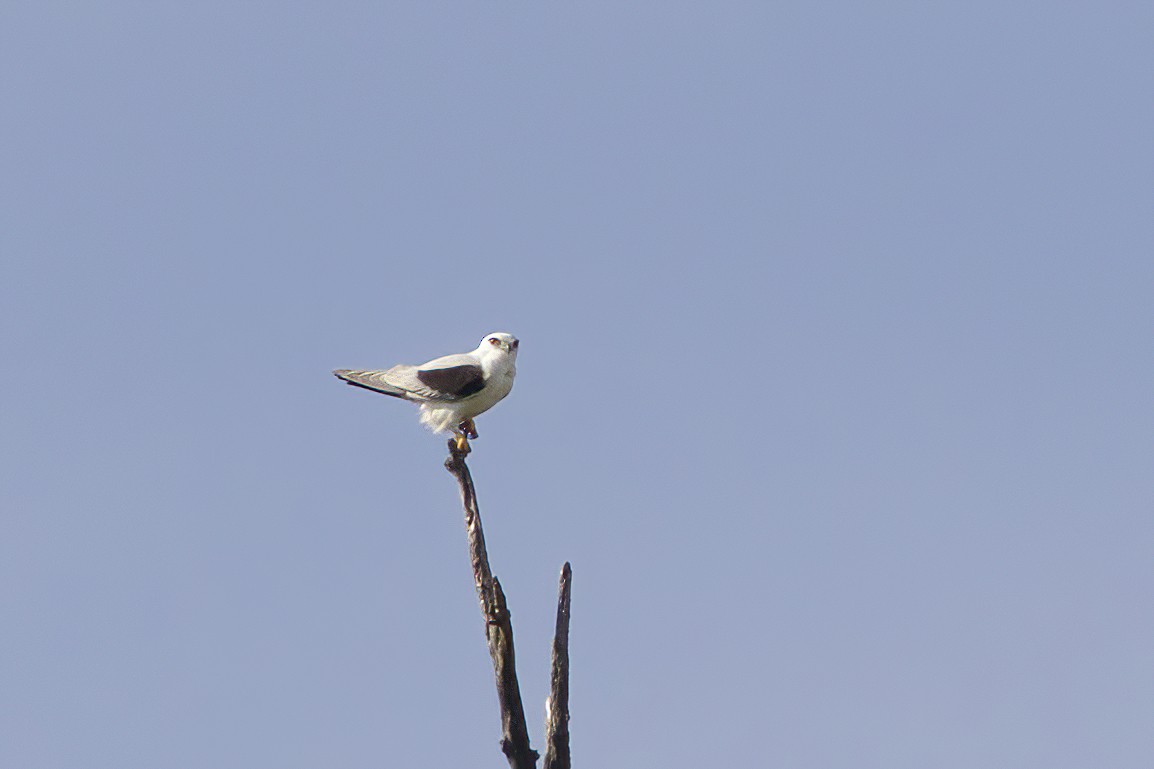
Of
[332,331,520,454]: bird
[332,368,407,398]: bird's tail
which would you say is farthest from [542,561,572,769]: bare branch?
[332,368,407,398]: bird's tail

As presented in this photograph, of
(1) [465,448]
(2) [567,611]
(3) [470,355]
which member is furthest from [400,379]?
(2) [567,611]

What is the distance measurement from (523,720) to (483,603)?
107cm

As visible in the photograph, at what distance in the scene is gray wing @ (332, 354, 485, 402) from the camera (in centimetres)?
1528

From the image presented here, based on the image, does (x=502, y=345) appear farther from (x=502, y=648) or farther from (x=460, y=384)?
(x=502, y=648)

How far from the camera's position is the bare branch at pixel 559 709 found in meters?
12.3

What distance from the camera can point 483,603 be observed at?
12867 millimetres

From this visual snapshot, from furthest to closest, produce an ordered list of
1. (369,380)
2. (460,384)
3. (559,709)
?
(369,380)
(460,384)
(559,709)

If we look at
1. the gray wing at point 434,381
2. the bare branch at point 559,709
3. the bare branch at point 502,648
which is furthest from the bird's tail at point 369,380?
the bare branch at point 559,709

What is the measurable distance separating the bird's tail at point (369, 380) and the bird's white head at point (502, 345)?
109 cm

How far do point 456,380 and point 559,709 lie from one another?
4.23 meters

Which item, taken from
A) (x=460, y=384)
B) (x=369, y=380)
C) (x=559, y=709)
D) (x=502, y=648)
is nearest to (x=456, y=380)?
(x=460, y=384)

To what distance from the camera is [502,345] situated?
1560 centimetres

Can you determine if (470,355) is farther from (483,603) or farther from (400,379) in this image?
(483,603)

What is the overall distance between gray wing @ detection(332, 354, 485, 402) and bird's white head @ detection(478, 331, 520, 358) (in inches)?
8.8
